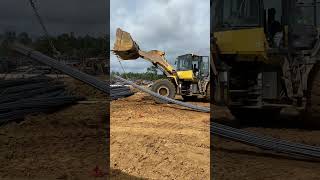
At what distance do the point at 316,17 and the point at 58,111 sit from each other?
A: 18.6 feet

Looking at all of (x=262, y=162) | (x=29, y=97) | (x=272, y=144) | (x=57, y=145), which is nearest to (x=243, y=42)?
(x=272, y=144)

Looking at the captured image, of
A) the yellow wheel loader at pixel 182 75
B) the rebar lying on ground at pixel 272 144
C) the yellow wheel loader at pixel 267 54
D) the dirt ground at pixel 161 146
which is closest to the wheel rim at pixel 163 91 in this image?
the yellow wheel loader at pixel 182 75

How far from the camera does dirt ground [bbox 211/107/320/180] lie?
5.20 m

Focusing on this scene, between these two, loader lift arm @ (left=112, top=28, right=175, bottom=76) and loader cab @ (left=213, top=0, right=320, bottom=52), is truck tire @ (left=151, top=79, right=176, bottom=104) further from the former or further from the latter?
loader cab @ (left=213, top=0, right=320, bottom=52)

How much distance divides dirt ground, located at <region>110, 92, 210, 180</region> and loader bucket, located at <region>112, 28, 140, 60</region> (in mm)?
4179

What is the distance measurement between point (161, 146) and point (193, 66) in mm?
9057

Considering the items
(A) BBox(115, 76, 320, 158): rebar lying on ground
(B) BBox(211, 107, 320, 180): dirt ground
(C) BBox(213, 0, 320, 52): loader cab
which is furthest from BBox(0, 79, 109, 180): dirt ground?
(C) BBox(213, 0, 320, 52): loader cab

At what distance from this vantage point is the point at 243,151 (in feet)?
21.3

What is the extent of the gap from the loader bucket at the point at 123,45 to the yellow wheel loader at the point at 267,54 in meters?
6.28

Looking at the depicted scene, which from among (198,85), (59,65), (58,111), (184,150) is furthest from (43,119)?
(198,85)

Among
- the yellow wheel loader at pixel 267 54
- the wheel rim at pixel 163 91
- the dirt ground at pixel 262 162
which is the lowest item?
the dirt ground at pixel 262 162

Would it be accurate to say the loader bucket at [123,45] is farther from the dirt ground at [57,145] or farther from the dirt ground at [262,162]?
the dirt ground at [262,162]

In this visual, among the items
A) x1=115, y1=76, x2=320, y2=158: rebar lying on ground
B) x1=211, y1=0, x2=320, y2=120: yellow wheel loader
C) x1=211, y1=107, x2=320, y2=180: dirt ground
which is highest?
x1=211, y1=0, x2=320, y2=120: yellow wheel loader

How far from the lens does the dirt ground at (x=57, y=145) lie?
18.1 ft
